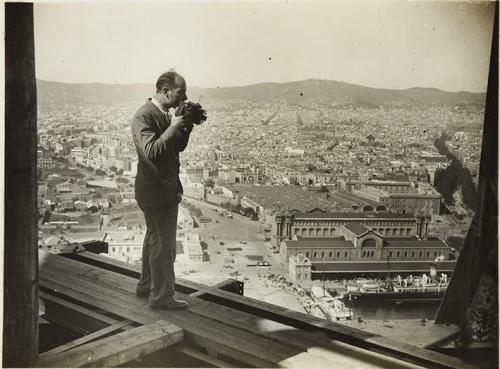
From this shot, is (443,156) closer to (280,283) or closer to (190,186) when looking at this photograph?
(280,283)

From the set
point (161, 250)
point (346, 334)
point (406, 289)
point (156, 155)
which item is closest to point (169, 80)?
point (156, 155)

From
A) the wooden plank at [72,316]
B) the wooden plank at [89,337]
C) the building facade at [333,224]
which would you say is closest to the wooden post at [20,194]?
the wooden plank at [89,337]

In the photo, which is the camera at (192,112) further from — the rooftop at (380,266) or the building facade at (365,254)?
the rooftop at (380,266)

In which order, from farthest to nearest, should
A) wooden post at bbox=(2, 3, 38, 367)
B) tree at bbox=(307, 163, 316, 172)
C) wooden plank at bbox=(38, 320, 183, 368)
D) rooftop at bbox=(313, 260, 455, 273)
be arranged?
rooftop at bbox=(313, 260, 455, 273), tree at bbox=(307, 163, 316, 172), wooden plank at bbox=(38, 320, 183, 368), wooden post at bbox=(2, 3, 38, 367)

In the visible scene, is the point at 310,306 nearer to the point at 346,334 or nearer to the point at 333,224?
the point at 333,224

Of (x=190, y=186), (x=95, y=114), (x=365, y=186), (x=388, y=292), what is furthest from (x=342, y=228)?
(x=95, y=114)

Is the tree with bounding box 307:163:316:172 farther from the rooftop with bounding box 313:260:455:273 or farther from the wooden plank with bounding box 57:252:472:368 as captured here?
the wooden plank with bounding box 57:252:472:368

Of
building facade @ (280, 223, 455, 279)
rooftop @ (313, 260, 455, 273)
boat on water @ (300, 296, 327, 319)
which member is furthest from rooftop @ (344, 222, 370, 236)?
boat on water @ (300, 296, 327, 319)
